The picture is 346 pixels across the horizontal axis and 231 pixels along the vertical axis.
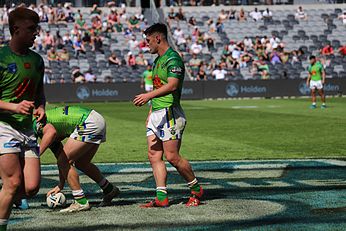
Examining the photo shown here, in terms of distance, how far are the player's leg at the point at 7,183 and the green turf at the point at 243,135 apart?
7.39 metres

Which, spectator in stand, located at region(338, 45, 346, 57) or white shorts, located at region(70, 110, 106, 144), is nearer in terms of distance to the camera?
white shorts, located at region(70, 110, 106, 144)

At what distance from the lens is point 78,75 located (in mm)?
38781

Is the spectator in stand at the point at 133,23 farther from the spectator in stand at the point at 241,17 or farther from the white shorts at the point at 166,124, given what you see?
the white shorts at the point at 166,124

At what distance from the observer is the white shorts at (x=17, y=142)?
6344 mm

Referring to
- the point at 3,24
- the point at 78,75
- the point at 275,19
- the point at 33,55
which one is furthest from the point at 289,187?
the point at 275,19

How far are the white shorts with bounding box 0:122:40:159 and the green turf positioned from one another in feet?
23.5

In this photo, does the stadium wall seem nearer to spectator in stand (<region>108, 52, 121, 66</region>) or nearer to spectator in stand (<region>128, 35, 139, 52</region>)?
spectator in stand (<region>108, 52, 121, 66</region>)

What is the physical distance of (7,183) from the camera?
6285 millimetres

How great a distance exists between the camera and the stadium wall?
37.8 m

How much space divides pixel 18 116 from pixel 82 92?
105 feet

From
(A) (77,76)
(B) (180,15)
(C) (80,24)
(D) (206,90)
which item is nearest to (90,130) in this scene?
(A) (77,76)

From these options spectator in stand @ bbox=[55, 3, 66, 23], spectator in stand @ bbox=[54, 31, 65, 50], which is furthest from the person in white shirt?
spectator in stand @ bbox=[54, 31, 65, 50]

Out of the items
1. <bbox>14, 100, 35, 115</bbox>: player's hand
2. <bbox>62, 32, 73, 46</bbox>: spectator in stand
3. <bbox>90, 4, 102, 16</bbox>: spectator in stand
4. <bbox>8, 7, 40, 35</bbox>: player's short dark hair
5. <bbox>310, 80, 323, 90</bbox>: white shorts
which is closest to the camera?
<bbox>14, 100, 35, 115</bbox>: player's hand

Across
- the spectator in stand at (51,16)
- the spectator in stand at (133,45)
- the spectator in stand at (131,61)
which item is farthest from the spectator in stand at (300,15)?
the spectator in stand at (51,16)
